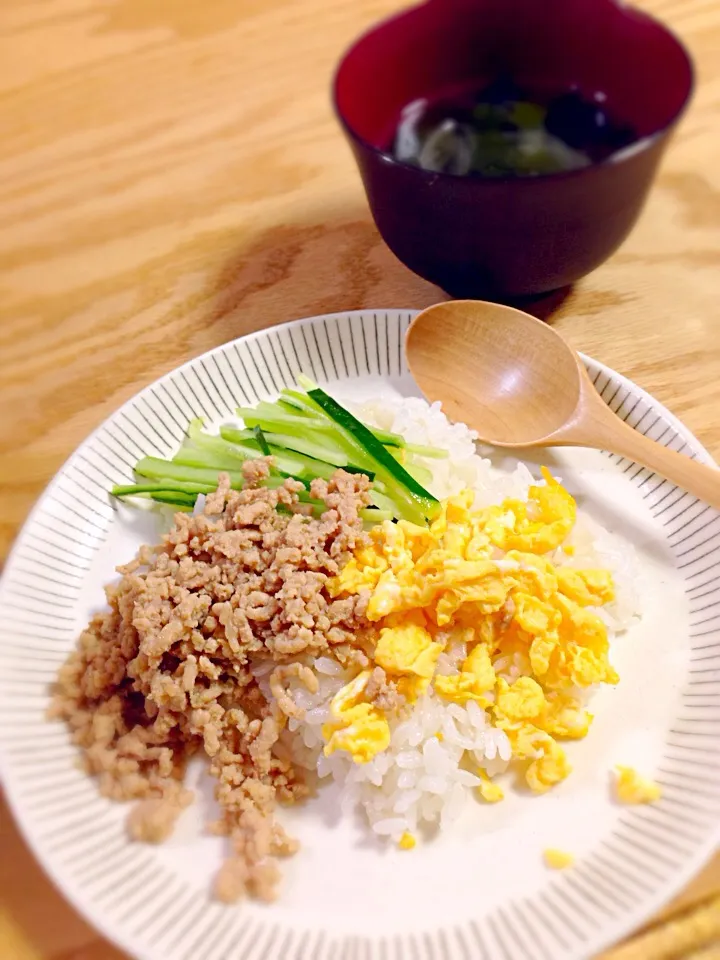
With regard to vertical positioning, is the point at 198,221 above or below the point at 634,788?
above

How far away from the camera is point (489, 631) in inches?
56.2

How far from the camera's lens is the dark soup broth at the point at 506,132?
1.72 metres

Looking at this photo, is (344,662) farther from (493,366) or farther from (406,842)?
(493,366)

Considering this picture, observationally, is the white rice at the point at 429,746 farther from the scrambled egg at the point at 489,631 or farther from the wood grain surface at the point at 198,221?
the wood grain surface at the point at 198,221

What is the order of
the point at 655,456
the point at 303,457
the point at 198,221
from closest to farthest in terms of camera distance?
the point at 655,456
the point at 303,457
the point at 198,221

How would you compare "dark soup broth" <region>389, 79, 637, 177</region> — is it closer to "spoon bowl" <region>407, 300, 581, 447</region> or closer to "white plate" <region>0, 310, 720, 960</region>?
"spoon bowl" <region>407, 300, 581, 447</region>

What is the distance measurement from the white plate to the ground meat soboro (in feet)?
0.18

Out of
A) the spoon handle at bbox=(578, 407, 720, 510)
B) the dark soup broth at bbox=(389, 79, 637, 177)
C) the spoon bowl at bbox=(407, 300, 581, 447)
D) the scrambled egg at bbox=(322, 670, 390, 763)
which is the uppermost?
the dark soup broth at bbox=(389, 79, 637, 177)

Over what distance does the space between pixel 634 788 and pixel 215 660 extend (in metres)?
0.74

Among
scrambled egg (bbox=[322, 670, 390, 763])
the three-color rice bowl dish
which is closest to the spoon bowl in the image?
the three-color rice bowl dish

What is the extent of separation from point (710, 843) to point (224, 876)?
2.43ft

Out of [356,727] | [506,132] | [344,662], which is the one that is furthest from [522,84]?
[356,727]

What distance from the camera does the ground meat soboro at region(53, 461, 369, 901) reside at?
1329 millimetres

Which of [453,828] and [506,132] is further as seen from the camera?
[506,132]
